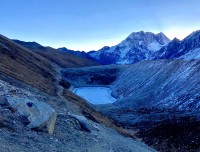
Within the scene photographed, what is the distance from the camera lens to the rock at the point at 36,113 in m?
26.3

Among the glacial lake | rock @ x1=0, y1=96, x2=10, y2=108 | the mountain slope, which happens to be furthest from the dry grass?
the glacial lake

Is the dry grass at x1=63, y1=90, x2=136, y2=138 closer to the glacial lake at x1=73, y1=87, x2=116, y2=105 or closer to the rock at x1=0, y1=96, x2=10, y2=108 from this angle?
the rock at x1=0, y1=96, x2=10, y2=108

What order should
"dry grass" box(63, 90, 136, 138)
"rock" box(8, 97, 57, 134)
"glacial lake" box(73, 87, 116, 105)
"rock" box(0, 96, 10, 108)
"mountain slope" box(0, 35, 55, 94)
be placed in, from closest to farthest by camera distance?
"rock" box(8, 97, 57, 134) < "rock" box(0, 96, 10, 108) < "dry grass" box(63, 90, 136, 138) < "mountain slope" box(0, 35, 55, 94) < "glacial lake" box(73, 87, 116, 105)

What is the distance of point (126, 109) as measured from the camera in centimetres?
8738

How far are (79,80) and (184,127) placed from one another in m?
129

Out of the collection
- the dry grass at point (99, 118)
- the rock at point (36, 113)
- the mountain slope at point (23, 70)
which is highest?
the mountain slope at point (23, 70)

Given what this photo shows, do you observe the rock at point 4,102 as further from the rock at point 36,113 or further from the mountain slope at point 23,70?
the mountain slope at point 23,70

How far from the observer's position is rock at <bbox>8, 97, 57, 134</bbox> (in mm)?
26281

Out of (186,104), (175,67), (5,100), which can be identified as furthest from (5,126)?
(175,67)

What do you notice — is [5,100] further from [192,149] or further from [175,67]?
[175,67]

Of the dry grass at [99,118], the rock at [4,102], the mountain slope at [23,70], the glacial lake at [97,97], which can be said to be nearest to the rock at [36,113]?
the rock at [4,102]

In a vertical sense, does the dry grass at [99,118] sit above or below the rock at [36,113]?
below

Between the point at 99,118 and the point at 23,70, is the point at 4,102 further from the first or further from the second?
the point at 23,70

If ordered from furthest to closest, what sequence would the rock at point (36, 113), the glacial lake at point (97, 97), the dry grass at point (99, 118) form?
the glacial lake at point (97, 97) < the dry grass at point (99, 118) < the rock at point (36, 113)
